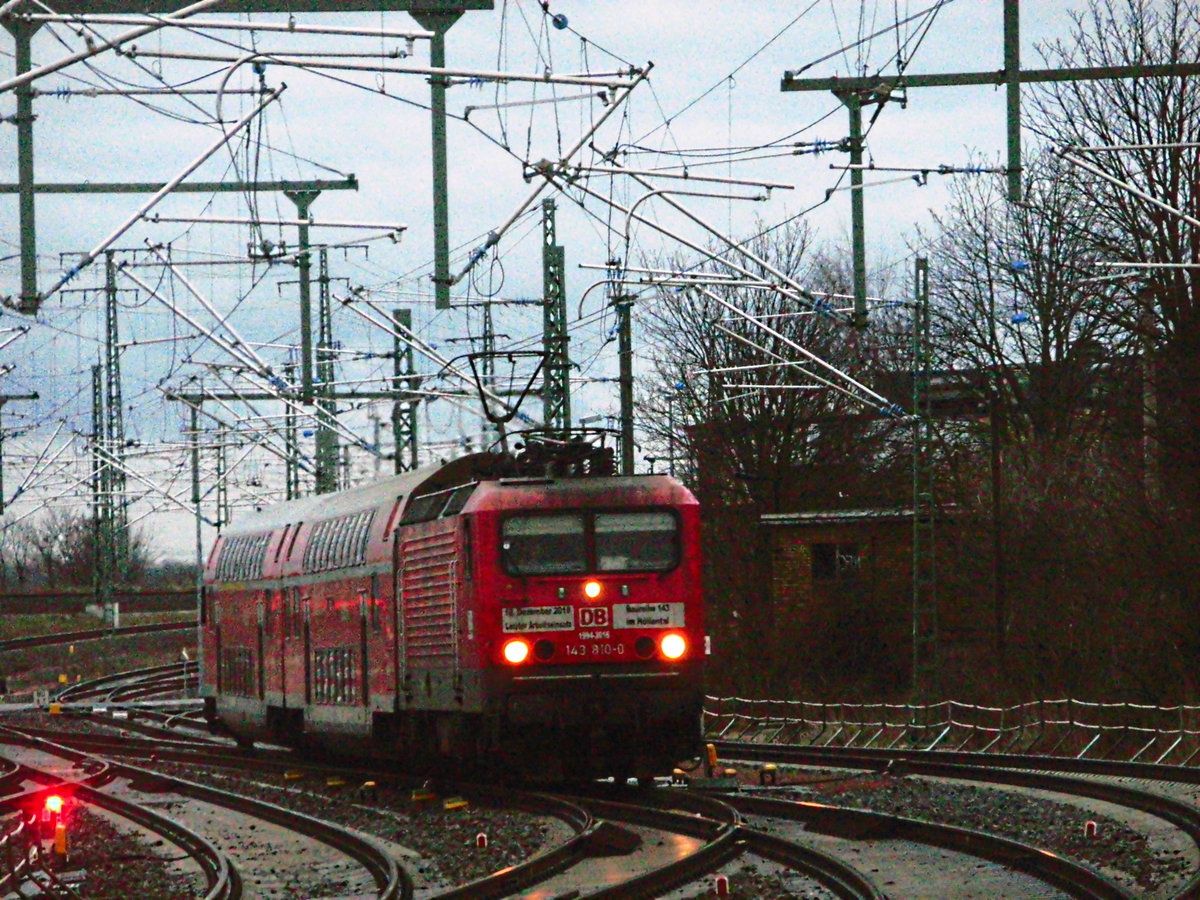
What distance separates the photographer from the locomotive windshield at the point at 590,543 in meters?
19.2

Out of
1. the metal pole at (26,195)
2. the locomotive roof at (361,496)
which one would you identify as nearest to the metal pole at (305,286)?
the locomotive roof at (361,496)

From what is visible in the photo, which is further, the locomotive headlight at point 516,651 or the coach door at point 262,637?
the coach door at point 262,637

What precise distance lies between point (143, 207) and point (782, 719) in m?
16.1

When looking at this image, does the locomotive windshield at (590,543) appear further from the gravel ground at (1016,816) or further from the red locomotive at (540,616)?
the gravel ground at (1016,816)

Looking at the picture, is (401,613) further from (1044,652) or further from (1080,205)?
(1080,205)

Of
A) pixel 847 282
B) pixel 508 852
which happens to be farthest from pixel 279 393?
pixel 847 282

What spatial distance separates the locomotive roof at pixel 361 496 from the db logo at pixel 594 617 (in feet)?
9.76

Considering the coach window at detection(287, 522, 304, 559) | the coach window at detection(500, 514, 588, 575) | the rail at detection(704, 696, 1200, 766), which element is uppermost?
the coach window at detection(287, 522, 304, 559)

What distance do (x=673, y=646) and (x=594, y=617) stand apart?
0.83 metres

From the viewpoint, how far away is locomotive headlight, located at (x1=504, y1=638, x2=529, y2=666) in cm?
1889

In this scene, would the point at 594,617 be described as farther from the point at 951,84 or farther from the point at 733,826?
the point at 951,84

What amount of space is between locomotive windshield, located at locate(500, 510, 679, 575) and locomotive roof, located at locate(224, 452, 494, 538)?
2.41 metres

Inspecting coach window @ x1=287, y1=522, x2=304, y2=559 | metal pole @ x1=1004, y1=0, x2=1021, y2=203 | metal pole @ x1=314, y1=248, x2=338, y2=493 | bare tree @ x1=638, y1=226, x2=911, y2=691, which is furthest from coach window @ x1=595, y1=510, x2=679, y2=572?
bare tree @ x1=638, y1=226, x2=911, y2=691

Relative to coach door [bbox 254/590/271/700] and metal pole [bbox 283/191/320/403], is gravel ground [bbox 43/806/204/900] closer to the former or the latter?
coach door [bbox 254/590/271/700]
